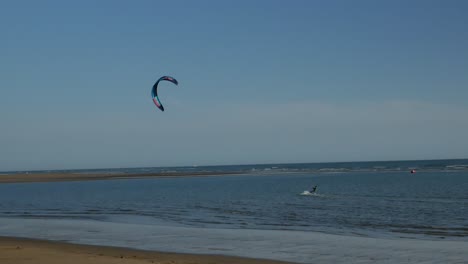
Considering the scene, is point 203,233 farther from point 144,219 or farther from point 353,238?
point 144,219

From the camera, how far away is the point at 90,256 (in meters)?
13.5

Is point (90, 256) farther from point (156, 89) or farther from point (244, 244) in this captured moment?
point (156, 89)

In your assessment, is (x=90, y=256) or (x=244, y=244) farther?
(x=244, y=244)

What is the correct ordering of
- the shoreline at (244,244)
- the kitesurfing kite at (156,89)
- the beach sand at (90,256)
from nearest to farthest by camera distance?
the beach sand at (90,256) < the shoreline at (244,244) < the kitesurfing kite at (156,89)

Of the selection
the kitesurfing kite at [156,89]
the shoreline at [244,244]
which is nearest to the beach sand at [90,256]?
the shoreline at [244,244]

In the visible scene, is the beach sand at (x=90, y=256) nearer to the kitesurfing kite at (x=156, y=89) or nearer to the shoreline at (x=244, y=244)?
the shoreline at (x=244, y=244)

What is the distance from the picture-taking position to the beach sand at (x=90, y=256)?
12688mm

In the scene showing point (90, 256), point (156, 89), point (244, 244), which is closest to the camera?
point (90, 256)

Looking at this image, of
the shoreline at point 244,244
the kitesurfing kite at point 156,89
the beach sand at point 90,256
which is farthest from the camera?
the kitesurfing kite at point 156,89

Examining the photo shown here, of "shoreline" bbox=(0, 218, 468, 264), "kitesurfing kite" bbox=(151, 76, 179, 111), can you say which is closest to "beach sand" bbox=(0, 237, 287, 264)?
"shoreline" bbox=(0, 218, 468, 264)

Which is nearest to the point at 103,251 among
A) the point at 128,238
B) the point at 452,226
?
the point at 128,238

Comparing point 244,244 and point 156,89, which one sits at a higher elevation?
point 156,89

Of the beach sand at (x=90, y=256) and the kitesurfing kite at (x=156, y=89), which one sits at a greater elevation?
the kitesurfing kite at (x=156, y=89)

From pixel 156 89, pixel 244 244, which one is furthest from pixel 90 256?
pixel 156 89
